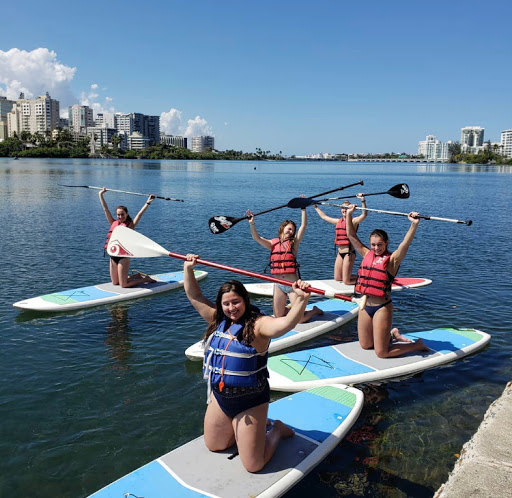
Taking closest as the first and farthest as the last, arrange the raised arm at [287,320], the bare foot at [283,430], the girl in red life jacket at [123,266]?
the raised arm at [287,320] → the bare foot at [283,430] → the girl in red life jacket at [123,266]

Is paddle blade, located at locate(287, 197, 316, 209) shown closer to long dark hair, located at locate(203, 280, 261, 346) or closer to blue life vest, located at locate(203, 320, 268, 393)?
long dark hair, located at locate(203, 280, 261, 346)

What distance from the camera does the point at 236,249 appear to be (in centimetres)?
1933

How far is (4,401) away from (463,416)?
6779 mm

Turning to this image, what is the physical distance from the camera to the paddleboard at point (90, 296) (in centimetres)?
1096

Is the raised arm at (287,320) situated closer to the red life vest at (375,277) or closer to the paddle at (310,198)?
the red life vest at (375,277)

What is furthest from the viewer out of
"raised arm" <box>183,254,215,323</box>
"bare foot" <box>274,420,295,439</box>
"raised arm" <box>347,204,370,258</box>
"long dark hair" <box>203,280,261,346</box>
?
"raised arm" <box>347,204,370,258</box>

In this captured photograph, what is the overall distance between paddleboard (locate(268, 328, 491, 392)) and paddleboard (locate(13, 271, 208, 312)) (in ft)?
16.4

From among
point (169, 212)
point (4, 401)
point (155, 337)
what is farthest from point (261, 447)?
point (169, 212)

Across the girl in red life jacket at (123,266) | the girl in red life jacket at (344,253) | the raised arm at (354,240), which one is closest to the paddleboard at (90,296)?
the girl in red life jacket at (123,266)

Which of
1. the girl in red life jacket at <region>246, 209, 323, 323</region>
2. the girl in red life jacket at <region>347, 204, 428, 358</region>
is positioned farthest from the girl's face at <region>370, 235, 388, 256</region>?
the girl in red life jacket at <region>246, 209, 323, 323</region>

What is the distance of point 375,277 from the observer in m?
7.89

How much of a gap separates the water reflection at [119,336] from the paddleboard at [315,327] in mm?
1193

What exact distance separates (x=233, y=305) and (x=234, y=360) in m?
0.55

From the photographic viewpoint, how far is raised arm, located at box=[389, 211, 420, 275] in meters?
7.46
